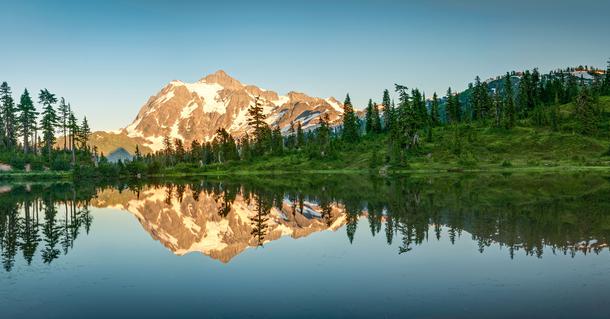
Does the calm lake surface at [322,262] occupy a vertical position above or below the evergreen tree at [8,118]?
below

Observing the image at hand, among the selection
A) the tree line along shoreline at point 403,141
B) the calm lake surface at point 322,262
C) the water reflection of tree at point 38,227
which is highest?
the tree line along shoreline at point 403,141

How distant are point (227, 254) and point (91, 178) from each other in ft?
349

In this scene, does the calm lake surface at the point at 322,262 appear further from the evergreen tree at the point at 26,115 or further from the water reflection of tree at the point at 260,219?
the evergreen tree at the point at 26,115

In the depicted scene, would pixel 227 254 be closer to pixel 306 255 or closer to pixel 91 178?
pixel 306 255

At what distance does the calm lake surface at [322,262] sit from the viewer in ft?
50.9

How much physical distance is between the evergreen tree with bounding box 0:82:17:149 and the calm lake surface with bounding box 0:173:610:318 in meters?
109

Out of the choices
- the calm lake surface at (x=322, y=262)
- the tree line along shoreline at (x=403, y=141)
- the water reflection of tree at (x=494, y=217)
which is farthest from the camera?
the tree line along shoreline at (x=403, y=141)

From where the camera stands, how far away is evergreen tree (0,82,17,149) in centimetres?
13275

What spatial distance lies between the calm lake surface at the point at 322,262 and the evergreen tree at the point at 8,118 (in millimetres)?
108867

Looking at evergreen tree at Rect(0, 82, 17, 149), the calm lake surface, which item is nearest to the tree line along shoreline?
evergreen tree at Rect(0, 82, 17, 149)

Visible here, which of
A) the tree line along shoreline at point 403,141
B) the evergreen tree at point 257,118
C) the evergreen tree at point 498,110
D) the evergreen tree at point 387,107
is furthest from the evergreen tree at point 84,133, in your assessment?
the evergreen tree at point 498,110

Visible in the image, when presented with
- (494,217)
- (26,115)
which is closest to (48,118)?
(26,115)

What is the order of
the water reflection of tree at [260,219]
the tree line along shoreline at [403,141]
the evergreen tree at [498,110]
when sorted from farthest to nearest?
1. the evergreen tree at [498,110]
2. the tree line along shoreline at [403,141]
3. the water reflection of tree at [260,219]

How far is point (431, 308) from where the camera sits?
14898mm
